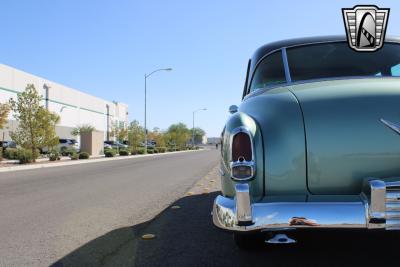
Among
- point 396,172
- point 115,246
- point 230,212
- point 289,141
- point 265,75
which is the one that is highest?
point 265,75

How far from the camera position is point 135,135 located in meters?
47.1

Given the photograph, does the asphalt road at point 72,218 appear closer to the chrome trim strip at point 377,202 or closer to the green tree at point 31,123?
the chrome trim strip at point 377,202

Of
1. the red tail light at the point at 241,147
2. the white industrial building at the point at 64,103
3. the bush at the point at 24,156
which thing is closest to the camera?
the red tail light at the point at 241,147

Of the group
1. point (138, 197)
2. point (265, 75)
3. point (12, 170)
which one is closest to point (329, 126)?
point (265, 75)

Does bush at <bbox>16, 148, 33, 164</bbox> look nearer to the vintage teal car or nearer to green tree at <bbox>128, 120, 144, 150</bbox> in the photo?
the vintage teal car

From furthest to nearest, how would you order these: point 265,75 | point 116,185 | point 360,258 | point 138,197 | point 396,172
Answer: point 116,185
point 138,197
point 265,75
point 360,258
point 396,172

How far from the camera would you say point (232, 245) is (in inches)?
179

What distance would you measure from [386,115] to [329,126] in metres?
0.38

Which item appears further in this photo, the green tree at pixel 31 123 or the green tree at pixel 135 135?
the green tree at pixel 135 135

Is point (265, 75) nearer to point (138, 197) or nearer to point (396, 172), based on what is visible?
point (396, 172)

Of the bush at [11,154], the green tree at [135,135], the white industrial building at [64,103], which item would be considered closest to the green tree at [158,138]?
the white industrial building at [64,103]

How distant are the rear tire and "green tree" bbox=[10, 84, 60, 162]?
23346 millimetres

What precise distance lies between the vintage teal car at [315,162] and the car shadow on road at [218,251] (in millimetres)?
829

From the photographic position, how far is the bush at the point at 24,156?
23375 millimetres
